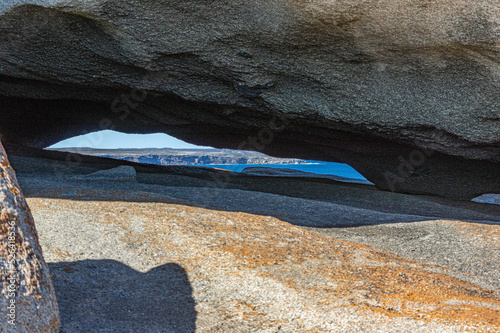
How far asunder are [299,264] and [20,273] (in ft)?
9.88

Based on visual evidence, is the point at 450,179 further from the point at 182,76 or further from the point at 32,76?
the point at 32,76

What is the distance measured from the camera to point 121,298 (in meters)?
3.95

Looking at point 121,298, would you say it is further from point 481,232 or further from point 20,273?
point 481,232

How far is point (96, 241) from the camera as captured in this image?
5070 mm

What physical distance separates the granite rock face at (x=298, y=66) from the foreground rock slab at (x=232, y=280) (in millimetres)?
4637

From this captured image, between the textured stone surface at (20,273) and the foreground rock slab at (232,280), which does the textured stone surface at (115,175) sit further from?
the textured stone surface at (20,273)

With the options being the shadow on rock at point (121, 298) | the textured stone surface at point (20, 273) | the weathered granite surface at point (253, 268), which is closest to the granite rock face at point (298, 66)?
the weathered granite surface at point (253, 268)

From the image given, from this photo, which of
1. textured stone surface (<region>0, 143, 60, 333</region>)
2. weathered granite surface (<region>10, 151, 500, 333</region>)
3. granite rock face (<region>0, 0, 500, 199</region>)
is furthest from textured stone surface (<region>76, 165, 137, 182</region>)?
textured stone surface (<region>0, 143, 60, 333</region>)

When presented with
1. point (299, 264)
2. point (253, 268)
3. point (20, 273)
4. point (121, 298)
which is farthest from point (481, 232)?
point (20, 273)

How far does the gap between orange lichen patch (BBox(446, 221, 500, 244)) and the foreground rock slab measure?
1.75 metres

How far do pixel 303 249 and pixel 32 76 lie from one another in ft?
30.9

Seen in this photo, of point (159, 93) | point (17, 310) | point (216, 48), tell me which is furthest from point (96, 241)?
point (159, 93)

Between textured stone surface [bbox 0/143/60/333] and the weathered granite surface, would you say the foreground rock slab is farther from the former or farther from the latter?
textured stone surface [bbox 0/143/60/333]

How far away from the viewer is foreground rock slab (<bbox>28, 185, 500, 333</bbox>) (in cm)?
347
